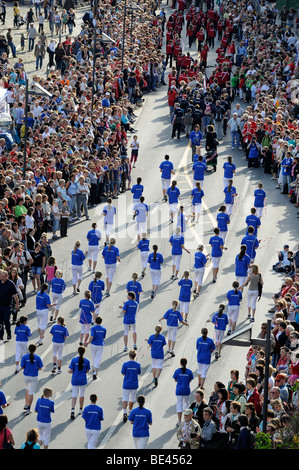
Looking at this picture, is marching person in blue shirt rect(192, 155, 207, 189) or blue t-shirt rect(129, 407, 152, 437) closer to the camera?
blue t-shirt rect(129, 407, 152, 437)

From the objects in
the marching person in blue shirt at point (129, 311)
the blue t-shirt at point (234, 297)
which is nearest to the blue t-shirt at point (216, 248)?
the blue t-shirt at point (234, 297)

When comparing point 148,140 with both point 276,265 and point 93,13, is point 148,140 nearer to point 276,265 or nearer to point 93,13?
point 276,265

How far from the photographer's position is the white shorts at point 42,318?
27281 millimetres

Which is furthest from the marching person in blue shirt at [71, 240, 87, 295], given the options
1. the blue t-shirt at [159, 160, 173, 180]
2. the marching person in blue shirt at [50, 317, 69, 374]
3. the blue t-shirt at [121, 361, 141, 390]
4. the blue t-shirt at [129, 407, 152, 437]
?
the blue t-shirt at [129, 407, 152, 437]

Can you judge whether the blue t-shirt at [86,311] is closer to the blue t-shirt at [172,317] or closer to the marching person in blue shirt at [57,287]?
the marching person in blue shirt at [57,287]

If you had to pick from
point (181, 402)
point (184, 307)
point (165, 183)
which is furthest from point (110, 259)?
point (165, 183)

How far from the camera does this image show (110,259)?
30125mm

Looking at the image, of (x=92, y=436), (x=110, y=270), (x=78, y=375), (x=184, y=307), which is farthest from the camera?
(x=110, y=270)

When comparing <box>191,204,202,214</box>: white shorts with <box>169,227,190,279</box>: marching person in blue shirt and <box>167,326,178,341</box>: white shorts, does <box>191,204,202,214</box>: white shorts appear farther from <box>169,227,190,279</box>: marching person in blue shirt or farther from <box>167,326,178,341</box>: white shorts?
<box>167,326,178,341</box>: white shorts

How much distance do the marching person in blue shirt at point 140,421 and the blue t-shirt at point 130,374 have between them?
2023 mm

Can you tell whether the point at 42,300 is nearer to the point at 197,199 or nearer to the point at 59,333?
the point at 59,333

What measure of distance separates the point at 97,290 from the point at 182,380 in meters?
4.89

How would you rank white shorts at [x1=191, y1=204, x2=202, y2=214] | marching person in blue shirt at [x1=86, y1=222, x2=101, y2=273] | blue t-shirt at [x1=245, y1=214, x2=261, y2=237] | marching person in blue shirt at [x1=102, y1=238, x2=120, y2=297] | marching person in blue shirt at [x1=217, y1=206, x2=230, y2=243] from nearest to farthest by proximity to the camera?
marching person in blue shirt at [x1=102, y1=238, x2=120, y2=297], marching person in blue shirt at [x1=86, y1=222, x2=101, y2=273], marching person in blue shirt at [x1=217, y1=206, x2=230, y2=243], blue t-shirt at [x1=245, y1=214, x2=261, y2=237], white shorts at [x1=191, y1=204, x2=202, y2=214]

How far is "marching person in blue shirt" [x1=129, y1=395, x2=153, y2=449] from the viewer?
22047 mm
